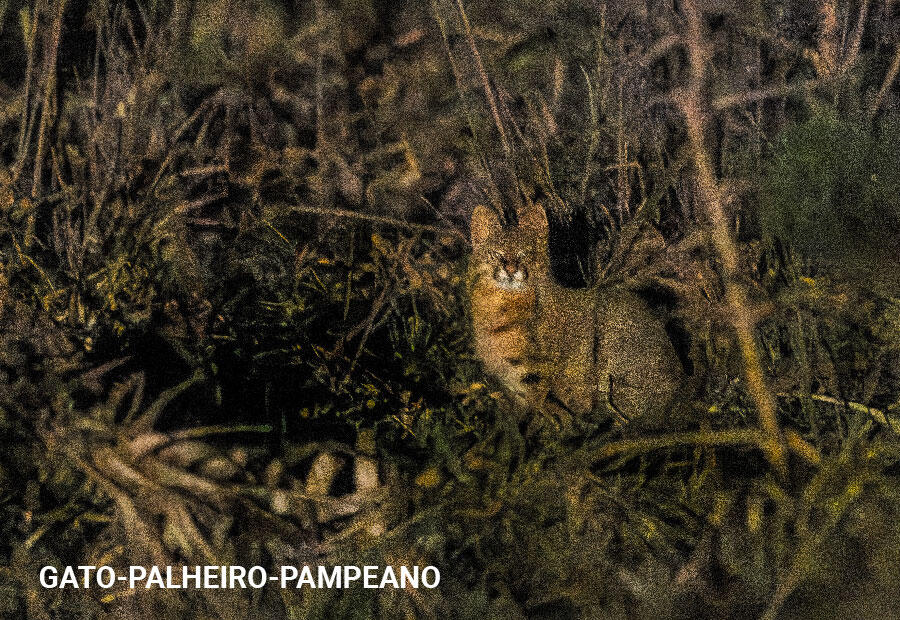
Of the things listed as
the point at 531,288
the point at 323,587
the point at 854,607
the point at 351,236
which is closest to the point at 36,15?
the point at 351,236

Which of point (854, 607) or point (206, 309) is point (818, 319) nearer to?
point (854, 607)

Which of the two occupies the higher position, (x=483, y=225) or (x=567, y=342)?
(x=483, y=225)

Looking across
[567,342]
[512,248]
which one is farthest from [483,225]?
[567,342]

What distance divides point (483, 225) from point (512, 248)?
0.07 m

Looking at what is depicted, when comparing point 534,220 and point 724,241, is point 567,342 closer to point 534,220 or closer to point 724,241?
point 534,220

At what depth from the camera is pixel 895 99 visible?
4.95ft

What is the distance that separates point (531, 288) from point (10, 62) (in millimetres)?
1113

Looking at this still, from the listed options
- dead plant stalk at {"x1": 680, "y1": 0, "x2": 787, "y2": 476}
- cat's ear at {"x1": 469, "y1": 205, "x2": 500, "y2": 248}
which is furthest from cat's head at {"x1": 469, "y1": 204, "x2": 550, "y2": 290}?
dead plant stalk at {"x1": 680, "y1": 0, "x2": 787, "y2": 476}

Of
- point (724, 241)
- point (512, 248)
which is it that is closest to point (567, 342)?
point (512, 248)

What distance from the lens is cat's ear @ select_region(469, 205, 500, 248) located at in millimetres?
1460

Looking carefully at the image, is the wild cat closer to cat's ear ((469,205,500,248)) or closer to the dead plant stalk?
cat's ear ((469,205,500,248))

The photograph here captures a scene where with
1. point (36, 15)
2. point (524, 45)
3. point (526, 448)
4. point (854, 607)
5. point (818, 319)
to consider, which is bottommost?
point (854, 607)

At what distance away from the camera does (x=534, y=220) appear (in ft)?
4.75

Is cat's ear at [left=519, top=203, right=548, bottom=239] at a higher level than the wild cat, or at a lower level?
higher
